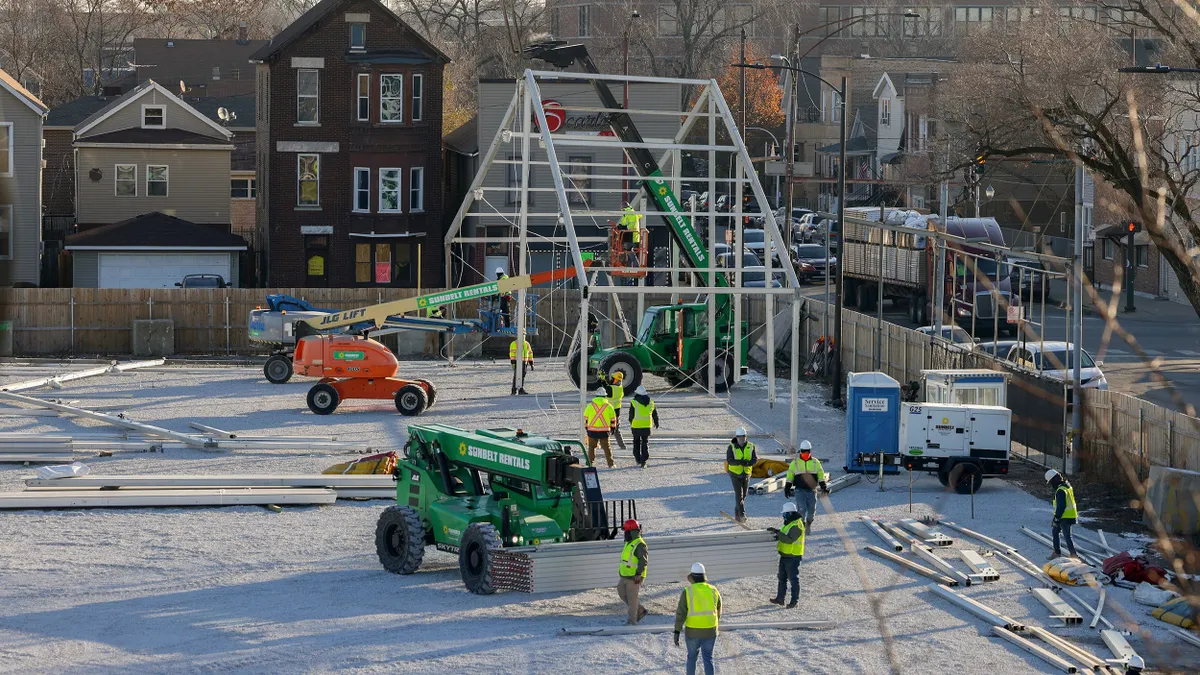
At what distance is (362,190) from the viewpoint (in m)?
54.7

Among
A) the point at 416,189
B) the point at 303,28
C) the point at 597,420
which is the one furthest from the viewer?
the point at 416,189

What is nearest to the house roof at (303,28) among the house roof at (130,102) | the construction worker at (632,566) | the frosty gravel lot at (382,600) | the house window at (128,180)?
the house roof at (130,102)

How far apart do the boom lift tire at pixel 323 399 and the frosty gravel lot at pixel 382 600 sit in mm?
5634

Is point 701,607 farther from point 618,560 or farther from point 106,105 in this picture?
point 106,105

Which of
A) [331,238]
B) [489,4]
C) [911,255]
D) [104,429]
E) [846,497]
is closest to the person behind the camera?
[846,497]

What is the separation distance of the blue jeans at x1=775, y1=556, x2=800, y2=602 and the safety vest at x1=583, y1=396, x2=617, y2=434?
8.77m

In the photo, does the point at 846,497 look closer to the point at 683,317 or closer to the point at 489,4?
the point at 683,317

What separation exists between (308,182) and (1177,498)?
131 ft

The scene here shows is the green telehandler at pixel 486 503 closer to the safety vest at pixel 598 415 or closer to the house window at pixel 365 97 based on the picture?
the safety vest at pixel 598 415

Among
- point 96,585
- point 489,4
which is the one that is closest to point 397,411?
point 96,585

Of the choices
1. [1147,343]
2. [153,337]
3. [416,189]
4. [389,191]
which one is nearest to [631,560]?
[153,337]

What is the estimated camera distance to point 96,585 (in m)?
17.3

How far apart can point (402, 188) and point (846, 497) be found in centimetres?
→ 3411

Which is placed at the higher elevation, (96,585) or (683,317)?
(683,317)
